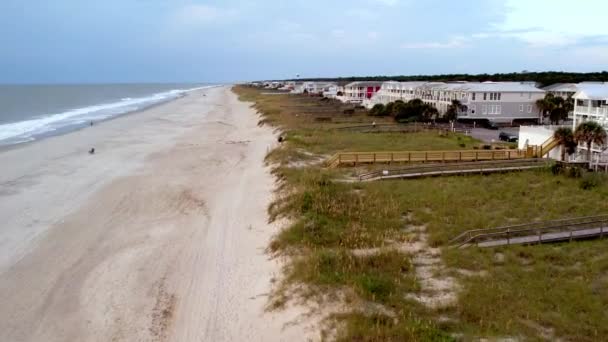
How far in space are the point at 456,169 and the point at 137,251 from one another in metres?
17.9

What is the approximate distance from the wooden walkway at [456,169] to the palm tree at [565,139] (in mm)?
1630

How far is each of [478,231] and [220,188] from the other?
603 inches

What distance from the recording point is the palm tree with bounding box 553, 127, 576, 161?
28.8 meters

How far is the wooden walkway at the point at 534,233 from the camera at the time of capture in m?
16.9

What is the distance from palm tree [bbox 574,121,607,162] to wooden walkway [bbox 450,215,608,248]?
36.3 ft

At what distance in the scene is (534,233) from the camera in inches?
682

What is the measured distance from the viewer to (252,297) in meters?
14.6

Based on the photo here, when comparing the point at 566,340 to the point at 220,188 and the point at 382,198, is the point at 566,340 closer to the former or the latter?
the point at 382,198

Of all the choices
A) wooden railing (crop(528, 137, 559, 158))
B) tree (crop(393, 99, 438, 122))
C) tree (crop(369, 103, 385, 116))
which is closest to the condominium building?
wooden railing (crop(528, 137, 559, 158))

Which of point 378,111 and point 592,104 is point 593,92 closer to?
point 592,104

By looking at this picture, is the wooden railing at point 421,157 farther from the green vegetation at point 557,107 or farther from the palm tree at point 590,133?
the green vegetation at point 557,107

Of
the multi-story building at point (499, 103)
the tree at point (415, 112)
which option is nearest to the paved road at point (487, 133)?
the multi-story building at point (499, 103)

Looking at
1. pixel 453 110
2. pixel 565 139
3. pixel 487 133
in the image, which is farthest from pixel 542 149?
pixel 453 110

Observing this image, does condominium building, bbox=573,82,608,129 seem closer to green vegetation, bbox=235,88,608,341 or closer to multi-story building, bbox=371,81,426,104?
green vegetation, bbox=235,88,608,341
